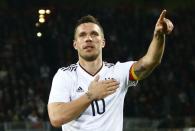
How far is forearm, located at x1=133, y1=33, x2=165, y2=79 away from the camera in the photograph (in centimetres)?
436

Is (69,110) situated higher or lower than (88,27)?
lower

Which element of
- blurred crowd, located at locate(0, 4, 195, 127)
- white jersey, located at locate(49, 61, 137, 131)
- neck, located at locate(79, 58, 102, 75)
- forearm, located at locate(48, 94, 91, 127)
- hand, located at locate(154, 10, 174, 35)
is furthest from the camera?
blurred crowd, located at locate(0, 4, 195, 127)

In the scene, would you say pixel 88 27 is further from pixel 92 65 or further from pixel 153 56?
pixel 153 56

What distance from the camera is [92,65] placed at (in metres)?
4.53

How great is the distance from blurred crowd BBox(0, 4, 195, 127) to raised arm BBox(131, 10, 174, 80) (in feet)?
24.5

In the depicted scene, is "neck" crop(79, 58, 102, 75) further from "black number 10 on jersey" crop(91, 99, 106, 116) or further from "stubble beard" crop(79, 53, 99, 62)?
"black number 10 on jersey" crop(91, 99, 106, 116)

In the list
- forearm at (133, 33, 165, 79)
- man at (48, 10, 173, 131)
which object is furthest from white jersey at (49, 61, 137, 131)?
forearm at (133, 33, 165, 79)

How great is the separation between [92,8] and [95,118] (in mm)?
14589

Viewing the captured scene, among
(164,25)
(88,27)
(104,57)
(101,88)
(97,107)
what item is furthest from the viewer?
(104,57)

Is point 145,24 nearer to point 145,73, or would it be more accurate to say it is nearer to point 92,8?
point 92,8

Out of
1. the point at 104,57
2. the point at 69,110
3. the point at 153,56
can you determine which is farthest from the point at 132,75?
the point at 104,57

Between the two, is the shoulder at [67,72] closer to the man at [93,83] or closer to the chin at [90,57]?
the man at [93,83]

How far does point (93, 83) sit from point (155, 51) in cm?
58

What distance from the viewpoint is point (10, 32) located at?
53.7 feet
